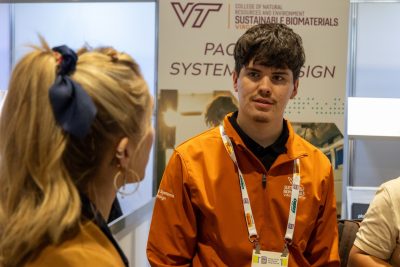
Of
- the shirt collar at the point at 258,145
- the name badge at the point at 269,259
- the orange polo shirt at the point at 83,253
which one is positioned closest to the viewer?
the orange polo shirt at the point at 83,253

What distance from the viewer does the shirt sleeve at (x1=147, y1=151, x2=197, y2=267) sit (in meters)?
1.76

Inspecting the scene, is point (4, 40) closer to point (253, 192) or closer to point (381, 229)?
point (253, 192)

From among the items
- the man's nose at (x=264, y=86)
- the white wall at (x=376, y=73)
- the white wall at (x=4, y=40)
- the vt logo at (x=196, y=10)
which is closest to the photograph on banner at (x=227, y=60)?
the vt logo at (x=196, y=10)

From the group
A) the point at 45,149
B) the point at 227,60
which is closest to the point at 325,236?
the point at 45,149

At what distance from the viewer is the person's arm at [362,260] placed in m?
1.75

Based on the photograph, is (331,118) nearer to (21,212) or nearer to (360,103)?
(360,103)

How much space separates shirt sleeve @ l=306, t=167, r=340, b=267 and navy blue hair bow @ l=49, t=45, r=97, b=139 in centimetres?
115

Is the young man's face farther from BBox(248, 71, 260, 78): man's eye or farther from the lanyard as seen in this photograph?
the lanyard

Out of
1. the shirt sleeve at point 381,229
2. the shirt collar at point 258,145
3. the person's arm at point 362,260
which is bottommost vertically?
the person's arm at point 362,260

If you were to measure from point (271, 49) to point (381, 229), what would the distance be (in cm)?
76

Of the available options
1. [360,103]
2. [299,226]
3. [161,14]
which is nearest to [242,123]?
[299,226]

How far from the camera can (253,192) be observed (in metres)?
1.78

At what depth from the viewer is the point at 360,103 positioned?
10.8ft

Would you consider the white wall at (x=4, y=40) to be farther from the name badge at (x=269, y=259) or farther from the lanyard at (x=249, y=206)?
the name badge at (x=269, y=259)
